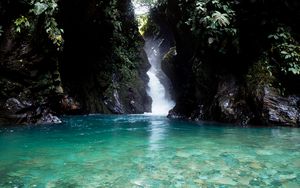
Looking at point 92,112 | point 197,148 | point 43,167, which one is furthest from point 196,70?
point 43,167

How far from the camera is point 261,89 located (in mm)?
11812

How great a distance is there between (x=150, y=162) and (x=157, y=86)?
26817 mm

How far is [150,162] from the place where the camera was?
5.11 meters

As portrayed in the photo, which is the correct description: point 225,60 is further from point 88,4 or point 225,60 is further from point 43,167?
point 43,167

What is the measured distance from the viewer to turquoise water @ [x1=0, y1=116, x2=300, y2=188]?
4035 millimetres

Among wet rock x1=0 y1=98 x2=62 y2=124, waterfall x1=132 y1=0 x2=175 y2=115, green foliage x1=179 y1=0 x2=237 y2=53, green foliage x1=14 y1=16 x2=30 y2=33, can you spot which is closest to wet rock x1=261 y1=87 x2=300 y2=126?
green foliage x1=179 y1=0 x2=237 y2=53

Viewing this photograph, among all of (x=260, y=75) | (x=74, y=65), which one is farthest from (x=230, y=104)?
(x=74, y=65)

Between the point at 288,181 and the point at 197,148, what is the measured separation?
2.56 meters

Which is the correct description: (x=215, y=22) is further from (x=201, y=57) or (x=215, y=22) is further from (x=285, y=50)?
(x=201, y=57)

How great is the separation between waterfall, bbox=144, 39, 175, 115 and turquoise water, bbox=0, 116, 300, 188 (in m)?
19.9

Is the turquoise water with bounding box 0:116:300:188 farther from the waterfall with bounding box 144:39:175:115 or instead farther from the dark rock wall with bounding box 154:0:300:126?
the waterfall with bounding box 144:39:175:115

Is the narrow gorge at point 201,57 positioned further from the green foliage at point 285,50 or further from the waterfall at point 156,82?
the waterfall at point 156,82

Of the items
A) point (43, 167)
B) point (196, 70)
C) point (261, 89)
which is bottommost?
point (43, 167)

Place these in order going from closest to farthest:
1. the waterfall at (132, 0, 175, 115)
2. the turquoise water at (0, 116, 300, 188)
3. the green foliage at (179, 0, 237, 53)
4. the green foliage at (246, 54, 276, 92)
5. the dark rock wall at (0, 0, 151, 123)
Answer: the turquoise water at (0, 116, 300, 188) → the dark rock wall at (0, 0, 151, 123) → the green foliage at (246, 54, 276, 92) → the green foliage at (179, 0, 237, 53) → the waterfall at (132, 0, 175, 115)
